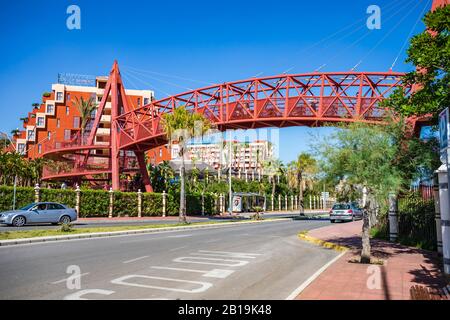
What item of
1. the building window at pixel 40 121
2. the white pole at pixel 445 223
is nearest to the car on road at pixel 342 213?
the white pole at pixel 445 223

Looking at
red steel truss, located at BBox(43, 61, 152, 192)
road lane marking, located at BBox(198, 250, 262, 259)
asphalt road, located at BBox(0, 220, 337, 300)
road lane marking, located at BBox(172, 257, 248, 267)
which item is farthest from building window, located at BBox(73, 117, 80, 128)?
road lane marking, located at BBox(172, 257, 248, 267)

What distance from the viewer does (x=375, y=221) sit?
23.6 m

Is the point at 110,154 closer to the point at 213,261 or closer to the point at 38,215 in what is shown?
the point at 38,215

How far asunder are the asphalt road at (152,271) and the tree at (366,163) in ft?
8.51

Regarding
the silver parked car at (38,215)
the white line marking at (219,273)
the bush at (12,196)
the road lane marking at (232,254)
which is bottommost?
the road lane marking at (232,254)

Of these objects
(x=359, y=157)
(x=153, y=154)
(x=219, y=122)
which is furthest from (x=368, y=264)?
(x=153, y=154)

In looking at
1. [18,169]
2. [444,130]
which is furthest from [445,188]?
[18,169]

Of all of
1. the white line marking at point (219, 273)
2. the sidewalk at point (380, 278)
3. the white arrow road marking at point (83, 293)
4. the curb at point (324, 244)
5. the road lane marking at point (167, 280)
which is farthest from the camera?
the curb at point (324, 244)

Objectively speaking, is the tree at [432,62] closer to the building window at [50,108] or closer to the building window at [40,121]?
the building window at [50,108]

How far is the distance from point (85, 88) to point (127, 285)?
253 ft

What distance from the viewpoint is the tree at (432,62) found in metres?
10.8

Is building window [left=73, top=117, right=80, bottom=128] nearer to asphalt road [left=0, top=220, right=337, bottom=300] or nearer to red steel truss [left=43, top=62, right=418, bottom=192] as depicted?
red steel truss [left=43, top=62, right=418, bottom=192]

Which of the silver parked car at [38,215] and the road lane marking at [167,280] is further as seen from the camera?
the silver parked car at [38,215]

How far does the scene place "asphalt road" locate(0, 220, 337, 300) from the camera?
7383 mm
